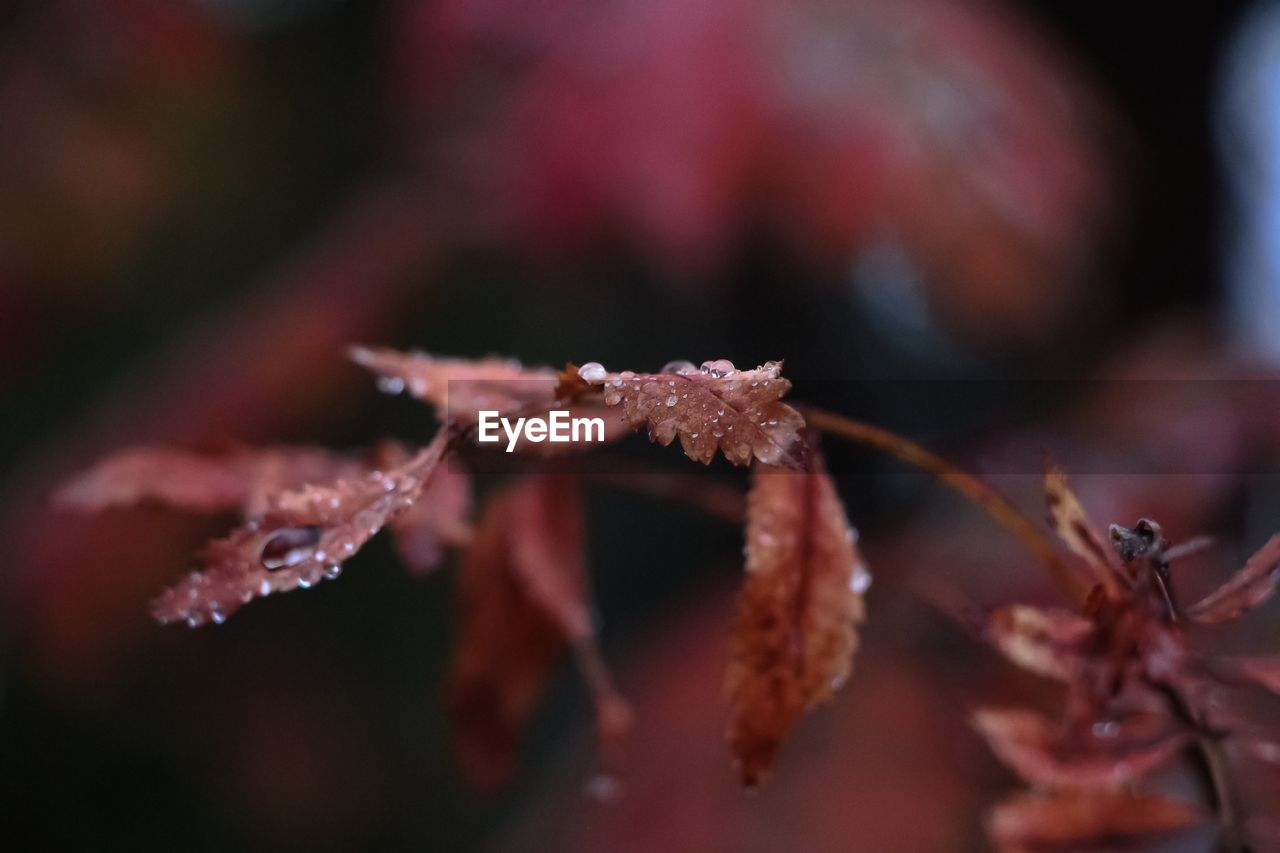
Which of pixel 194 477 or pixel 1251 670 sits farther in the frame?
pixel 194 477

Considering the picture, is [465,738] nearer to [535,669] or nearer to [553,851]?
[535,669]

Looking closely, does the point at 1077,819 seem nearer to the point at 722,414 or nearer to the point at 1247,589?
the point at 1247,589

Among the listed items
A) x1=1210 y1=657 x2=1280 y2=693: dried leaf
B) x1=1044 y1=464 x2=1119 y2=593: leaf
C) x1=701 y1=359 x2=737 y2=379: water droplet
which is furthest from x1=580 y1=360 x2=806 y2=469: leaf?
x1=1210 y1=657 x2=1280 y2=693: dried leaf

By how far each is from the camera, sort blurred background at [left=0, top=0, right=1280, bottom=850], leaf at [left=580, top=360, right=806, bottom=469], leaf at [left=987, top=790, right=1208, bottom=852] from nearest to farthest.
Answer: leaf at [left=580, top=360, right=806, bottom=469], leaf at [left=987, top=790, right=1208, bottom=852], blurred background at [left=0, top=0, right=1280, bottom=850]

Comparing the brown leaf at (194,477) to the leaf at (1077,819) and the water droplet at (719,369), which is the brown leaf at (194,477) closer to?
the water droplet at (719,369)

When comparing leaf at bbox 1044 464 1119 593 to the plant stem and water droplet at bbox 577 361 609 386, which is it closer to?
the plant stem

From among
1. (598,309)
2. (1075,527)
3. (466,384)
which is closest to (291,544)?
(466,384)
